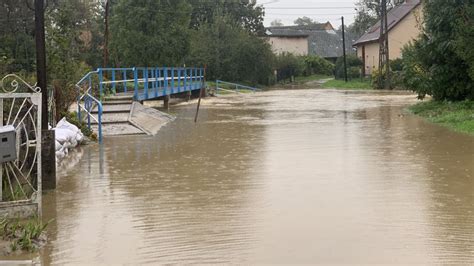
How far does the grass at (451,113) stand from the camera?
730 inches

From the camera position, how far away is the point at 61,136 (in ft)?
49.1

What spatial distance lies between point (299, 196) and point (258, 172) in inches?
92.1

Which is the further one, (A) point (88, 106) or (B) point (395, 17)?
(B) point (395, 17)

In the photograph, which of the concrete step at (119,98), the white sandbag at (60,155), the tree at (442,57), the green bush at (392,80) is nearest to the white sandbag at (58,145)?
the white sandbag at (60,155)

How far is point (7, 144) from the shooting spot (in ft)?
25.4

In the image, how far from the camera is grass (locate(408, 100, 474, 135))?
1855 cm

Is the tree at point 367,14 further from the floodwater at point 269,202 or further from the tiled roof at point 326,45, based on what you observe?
the floodwater at point 269,202

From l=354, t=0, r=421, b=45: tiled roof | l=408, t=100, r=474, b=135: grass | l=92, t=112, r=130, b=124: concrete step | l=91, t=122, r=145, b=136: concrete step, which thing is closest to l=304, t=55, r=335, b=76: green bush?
l=354, t=0, r=421, b=45: tiled roof

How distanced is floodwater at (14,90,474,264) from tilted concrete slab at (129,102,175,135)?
299 centimetres

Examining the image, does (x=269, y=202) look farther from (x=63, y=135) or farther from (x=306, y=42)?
(x=306, y=42)

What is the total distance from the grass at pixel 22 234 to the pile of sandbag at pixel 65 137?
20.9 feet

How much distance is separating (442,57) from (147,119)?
11.2 m

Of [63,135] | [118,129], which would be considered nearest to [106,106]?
[118,129]

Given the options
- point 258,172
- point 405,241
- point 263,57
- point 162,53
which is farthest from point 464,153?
point 263,57
